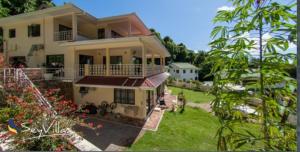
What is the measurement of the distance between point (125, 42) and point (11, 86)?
266 inches

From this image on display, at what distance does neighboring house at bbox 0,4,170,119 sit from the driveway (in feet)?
5.30

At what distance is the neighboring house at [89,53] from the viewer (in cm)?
1257

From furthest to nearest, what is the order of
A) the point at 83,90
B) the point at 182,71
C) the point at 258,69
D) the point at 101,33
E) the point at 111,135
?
the point at 182,71
the point at 101,33
the point at 83,90
the point at 111,135
the point at 258,69

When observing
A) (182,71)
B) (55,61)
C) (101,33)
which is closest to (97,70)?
(55,61)

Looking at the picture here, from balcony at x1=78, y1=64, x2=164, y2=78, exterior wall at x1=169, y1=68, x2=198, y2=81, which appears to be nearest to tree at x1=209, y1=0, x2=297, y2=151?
balcony at x1=78, y1=64, x2=164, y2=78

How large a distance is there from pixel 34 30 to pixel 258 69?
19.3m

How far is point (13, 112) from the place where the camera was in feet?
19.0

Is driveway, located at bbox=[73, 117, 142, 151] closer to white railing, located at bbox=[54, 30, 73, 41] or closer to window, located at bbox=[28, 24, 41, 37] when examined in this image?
white railing, located at bbox=[54, 30, 73, 41]

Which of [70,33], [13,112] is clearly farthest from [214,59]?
[70,33]

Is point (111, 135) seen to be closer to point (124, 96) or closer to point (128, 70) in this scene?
point (124, 96)

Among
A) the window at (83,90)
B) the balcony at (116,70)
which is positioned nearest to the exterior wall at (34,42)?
the balcony at (116,70)

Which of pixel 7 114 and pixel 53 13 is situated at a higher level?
pixel 53 13

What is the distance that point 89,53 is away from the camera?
16422 mm

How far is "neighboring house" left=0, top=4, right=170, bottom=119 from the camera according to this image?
12.6m
